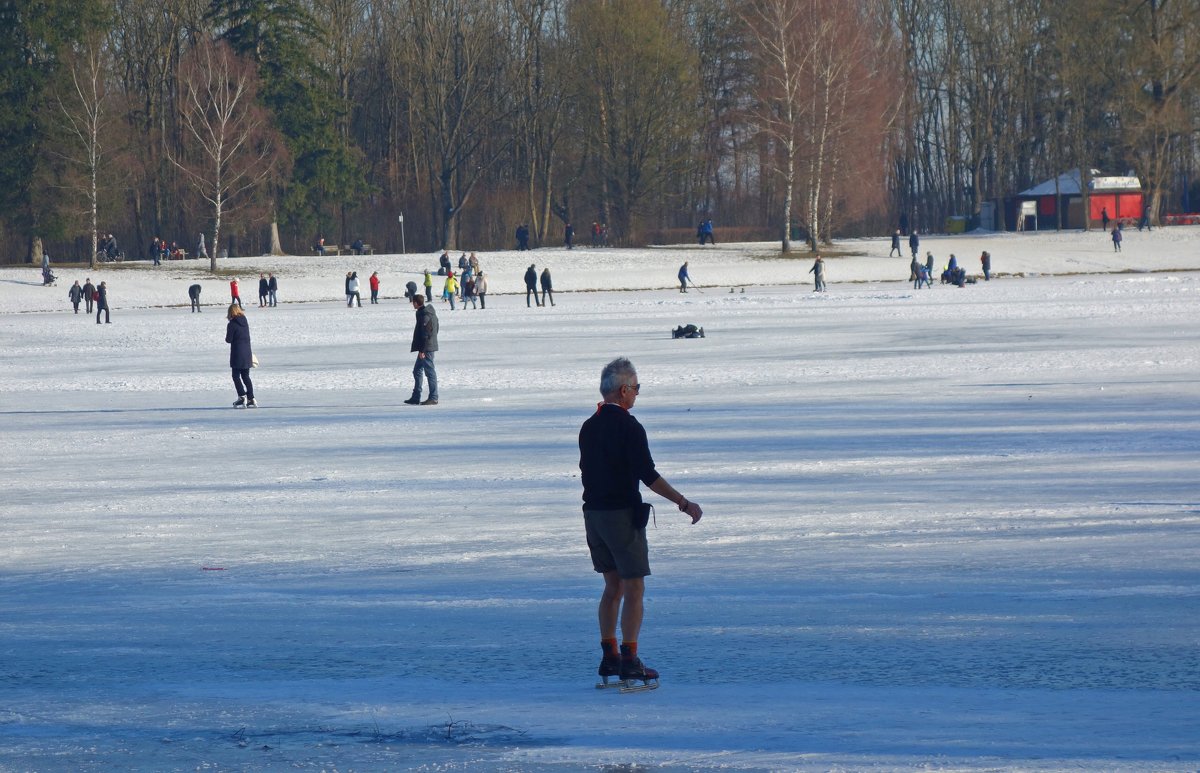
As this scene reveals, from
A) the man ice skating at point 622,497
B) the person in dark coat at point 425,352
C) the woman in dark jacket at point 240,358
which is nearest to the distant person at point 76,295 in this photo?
the woman in dark jacket at point 240,358

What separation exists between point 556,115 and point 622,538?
80181 mm

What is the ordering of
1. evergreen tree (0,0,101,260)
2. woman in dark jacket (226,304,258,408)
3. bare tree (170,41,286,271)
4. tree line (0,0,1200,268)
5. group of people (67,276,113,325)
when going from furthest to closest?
tree line (0,0,1200,268), evergreen tree (0,0,101,260), bare tree (170,41,286,271), group of people (67,276,113,325), woman in dark jacket (226,304,258,408)

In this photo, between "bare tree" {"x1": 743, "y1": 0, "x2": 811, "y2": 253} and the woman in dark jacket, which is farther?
"bare tree" {"x1": 743, "y1": 0, "x2": 811, "y2": 253}

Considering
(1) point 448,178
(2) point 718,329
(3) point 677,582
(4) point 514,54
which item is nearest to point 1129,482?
(3) point 677,582

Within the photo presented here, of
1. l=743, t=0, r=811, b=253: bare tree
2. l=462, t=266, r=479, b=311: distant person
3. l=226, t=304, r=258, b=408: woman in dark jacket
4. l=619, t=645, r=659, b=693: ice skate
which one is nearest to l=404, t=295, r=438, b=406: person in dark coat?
l=226, t=304, r=258, b=408: woman in dark jacket

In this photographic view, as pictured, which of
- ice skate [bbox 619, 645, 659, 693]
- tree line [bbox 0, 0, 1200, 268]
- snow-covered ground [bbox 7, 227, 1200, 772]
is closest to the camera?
snow-covered ground [bbox 7, 227, 1200, 772]

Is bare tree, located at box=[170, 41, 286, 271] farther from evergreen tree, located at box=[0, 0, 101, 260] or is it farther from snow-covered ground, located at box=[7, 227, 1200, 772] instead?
snow-covered ground, located at box=[7, 227, 1200, 772]

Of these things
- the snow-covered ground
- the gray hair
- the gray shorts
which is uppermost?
the gray hair

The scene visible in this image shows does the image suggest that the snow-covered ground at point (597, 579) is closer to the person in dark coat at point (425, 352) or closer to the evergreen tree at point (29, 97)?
the person in dark coat at point (425, 352)

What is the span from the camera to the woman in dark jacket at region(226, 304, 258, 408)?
19141mm

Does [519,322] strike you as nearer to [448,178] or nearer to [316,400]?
[316,400]

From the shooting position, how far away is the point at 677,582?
8.14 m

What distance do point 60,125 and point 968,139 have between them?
51.9m

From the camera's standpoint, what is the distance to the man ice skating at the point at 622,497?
602cm
